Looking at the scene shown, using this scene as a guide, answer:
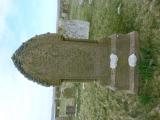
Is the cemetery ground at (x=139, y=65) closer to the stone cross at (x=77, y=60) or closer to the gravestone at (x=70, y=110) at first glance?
the stone cross at (x=77, y=60)

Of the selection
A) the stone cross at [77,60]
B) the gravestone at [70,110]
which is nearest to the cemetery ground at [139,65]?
the stone cross at [77,60]

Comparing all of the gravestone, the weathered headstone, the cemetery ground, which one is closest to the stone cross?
the cemetery ground

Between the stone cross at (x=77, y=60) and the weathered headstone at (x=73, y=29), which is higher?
the weathered headstone at (x=73, y=29)

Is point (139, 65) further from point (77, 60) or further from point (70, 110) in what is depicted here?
point (70, 110)

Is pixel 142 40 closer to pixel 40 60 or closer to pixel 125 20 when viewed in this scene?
pixel 125 20

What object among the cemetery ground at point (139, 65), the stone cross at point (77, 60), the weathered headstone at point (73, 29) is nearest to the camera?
the cemetery ground at point (139, 65)

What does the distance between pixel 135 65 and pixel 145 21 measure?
3.60 ft

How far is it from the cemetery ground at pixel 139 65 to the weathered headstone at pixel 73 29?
30 cm

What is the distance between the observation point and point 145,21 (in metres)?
9.12

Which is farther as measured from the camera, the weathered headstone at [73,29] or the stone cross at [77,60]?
the weathered headstone at [73,29]

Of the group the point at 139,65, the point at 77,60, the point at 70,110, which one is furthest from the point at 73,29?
the point at 139,65

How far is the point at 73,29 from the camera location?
1400 cm

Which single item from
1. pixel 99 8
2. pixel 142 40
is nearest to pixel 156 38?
pixel 142 40

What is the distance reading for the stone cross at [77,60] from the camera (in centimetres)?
888
